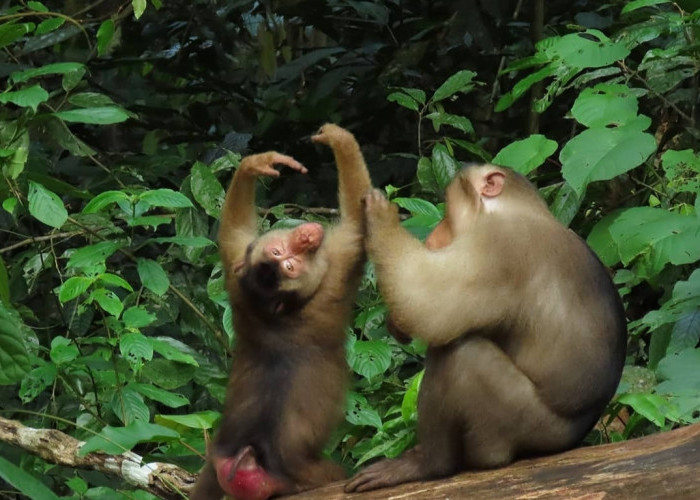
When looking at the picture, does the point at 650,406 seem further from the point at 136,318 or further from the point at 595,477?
the point at 136,318

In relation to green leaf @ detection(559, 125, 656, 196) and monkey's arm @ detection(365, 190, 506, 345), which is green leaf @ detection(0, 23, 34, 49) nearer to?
monkey's arm @ detection(365, 190, 506, 345)

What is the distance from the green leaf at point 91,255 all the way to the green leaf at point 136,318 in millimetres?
261

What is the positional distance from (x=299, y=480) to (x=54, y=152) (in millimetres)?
3718

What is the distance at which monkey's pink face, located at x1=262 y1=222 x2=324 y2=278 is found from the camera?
4.53 meters

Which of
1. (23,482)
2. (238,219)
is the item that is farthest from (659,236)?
(23,482)

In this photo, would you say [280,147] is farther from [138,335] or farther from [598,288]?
[598,288]

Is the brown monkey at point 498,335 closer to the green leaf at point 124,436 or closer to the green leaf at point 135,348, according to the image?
the green leaf at point 124,436

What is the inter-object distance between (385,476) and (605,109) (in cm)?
199

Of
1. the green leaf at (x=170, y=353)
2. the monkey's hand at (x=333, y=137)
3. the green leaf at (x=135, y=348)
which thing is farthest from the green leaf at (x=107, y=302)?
the monkey's hand at (x=333, y=137)

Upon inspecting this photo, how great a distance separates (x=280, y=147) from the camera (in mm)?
7727

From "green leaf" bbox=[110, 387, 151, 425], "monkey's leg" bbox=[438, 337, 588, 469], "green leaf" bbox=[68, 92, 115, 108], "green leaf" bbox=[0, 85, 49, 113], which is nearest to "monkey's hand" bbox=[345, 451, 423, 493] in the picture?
"monkey's leg" bbox=[438, 337, 588, 469]

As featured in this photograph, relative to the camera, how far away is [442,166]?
5.73 meters

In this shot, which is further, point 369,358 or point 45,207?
point 45,207


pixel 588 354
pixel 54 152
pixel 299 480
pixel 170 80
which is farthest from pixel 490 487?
pixel 170 80
